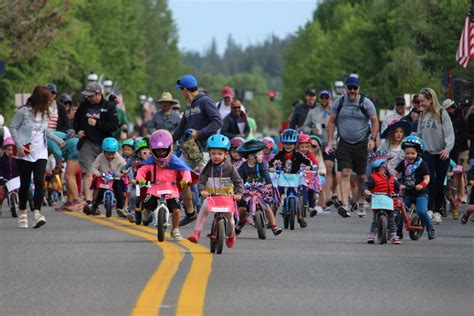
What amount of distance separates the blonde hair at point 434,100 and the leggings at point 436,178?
2.15ft

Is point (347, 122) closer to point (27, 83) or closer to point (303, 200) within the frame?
point (303, 200)

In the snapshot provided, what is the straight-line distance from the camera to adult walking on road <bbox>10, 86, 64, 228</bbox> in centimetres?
2042

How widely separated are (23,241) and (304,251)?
10.7 ft

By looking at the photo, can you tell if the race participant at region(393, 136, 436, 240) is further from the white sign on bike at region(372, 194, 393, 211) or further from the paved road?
the white sign on bike at region(372, 194, 393, 211)

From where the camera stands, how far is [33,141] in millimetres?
20484

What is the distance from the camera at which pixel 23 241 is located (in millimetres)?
17922

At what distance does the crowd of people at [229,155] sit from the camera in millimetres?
17859

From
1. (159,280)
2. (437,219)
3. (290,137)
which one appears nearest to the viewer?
(159,280)

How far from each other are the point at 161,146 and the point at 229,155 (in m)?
4.91

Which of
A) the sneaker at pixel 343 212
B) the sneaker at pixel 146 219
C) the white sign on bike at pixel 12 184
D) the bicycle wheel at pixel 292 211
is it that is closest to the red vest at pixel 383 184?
the bicycle wheel at pixel 292 211

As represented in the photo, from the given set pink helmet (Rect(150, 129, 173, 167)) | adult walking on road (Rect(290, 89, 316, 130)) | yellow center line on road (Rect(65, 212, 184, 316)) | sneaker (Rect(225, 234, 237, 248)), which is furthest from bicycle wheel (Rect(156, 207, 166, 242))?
adult walking on road (Rect(290, 89, 316, 130))

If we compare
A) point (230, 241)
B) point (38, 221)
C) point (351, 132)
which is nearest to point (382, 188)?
point (230, 241)

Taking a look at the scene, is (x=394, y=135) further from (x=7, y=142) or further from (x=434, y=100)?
(x=7, y=142)

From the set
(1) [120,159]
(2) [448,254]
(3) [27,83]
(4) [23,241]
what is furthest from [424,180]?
(3) [27,83]
